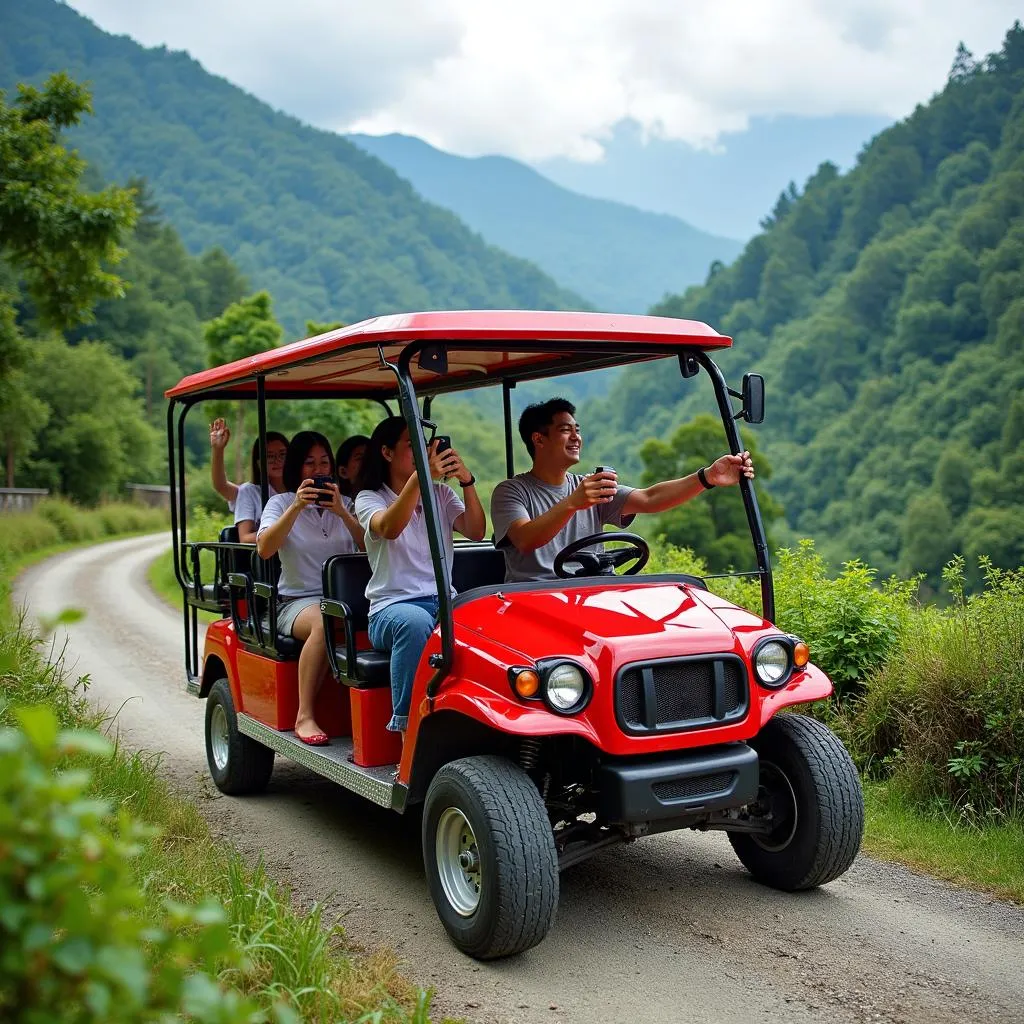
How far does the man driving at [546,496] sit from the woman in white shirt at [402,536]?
0.24 meters

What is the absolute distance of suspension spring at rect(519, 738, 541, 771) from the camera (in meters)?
4.39

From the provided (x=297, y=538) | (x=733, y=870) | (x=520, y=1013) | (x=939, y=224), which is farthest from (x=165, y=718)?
(x=939, y=224)

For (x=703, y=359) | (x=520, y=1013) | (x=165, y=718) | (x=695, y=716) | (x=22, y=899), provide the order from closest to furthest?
(x=22, y=899)
(x=520, y=1013)
(x=695, y=716)
(x=703, y=359)
(x=165, y=718)

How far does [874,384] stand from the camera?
71.8 metres

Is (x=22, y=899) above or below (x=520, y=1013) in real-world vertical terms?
above

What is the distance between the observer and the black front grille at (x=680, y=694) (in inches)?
162

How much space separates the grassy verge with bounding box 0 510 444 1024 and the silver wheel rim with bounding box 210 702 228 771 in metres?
0.70

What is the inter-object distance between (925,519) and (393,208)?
4751 inches

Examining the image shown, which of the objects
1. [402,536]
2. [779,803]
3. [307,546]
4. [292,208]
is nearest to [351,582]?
[402,536]

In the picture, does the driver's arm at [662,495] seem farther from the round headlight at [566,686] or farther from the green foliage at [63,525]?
the green foliage at [63,525]

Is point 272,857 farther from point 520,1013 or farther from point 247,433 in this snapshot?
point 247,433

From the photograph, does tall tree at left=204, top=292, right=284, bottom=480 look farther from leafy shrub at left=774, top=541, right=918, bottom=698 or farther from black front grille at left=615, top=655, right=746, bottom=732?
black front grille at left=615, top=655, right=746, bottom=732

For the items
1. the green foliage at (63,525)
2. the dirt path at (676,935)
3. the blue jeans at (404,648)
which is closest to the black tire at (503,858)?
the dirt path at (676,935)

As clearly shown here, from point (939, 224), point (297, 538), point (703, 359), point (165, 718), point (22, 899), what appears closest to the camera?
point (22, 899)
